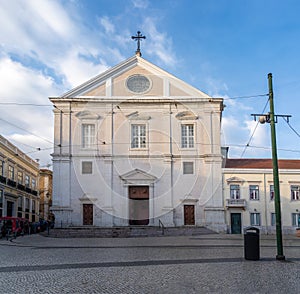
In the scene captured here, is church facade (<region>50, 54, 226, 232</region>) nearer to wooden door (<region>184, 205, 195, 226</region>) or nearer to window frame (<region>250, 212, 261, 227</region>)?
wooden door (<region>184, 205, 195, 226</region>)

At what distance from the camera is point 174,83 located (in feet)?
122

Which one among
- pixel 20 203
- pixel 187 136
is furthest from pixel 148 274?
pixel 20 203

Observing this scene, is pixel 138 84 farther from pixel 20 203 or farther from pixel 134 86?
pixel 20 203

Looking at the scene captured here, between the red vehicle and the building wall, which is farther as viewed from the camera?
the building wall

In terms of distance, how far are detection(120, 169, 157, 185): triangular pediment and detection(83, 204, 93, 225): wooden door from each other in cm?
347

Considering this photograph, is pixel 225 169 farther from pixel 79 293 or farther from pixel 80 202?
pixel 79 293

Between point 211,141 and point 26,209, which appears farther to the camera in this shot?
point 26,209

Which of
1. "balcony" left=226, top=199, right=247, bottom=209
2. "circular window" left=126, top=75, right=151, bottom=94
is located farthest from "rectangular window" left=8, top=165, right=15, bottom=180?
"balcony" left=226, top=199, right=247, bottom=209

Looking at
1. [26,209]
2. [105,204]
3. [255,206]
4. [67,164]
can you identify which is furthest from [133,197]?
[26,209]

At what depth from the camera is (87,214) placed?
35406mm

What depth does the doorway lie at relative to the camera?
116ft

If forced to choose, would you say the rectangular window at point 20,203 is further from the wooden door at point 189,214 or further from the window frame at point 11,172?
the wooden door at point 189,214

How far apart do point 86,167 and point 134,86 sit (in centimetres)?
775

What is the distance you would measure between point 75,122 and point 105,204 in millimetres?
7075
